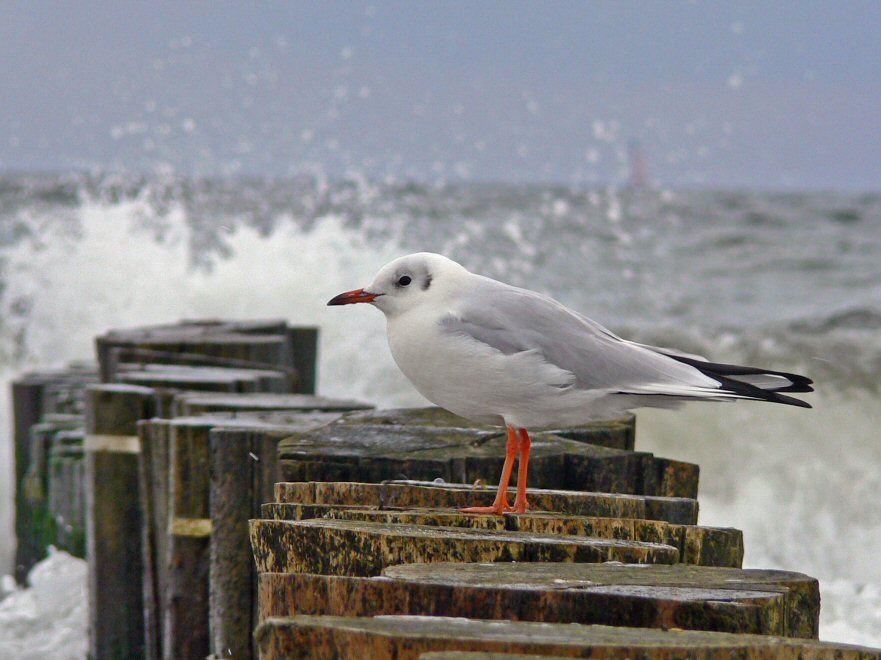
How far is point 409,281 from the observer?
3.45 m

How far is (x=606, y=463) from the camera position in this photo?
3.45m

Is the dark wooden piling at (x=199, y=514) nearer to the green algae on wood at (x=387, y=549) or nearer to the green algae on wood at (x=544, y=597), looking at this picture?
the green algae on wood at (x=387, y=549)

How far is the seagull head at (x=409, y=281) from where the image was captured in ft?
11.2

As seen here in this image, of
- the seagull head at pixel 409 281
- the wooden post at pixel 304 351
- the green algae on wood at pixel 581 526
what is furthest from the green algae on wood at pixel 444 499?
the wooden post at pixel 304 351

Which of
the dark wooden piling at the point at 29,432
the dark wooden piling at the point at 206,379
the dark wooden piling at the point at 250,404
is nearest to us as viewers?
the dark wooden piling at the point at 250,404

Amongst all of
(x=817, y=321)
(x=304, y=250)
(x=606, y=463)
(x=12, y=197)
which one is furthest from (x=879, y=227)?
(x=606, y=463)

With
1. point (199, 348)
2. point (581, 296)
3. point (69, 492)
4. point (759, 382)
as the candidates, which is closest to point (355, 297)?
point (759, 382)

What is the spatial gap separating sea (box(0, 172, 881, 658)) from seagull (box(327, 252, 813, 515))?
2.88 m

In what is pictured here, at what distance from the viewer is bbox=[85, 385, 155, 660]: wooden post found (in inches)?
207

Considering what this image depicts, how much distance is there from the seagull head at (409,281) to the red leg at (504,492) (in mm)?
396

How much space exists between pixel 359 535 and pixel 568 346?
121 centimetres

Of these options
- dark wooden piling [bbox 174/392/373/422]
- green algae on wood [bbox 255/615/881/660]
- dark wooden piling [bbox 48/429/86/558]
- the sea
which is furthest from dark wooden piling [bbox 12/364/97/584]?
green algae on wood [bbox 255/615/881/660]

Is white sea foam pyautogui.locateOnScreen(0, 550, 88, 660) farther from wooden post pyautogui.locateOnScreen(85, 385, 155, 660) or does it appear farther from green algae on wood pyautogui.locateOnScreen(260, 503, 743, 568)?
green algae on wood pyautogui.locateOnScreen(260, 503, 743, 568)

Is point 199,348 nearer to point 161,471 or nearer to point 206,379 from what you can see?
point 206,379
